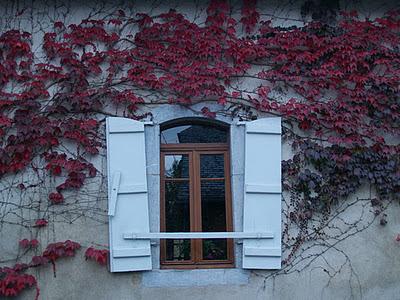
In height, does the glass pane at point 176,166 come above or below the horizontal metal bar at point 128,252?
above

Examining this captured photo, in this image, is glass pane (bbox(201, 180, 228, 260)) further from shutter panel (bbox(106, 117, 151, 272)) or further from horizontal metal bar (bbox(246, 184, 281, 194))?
shutter panel (bbox(106, 117, 151, 272))

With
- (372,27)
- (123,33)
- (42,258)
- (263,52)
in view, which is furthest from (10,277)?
(372,27)

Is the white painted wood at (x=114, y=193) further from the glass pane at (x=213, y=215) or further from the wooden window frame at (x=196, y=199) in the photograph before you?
the glass pane at (x=213, y=215)

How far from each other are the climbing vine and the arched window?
0.28 m

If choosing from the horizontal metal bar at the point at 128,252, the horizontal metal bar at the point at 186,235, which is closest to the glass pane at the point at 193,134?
the horizontal metal bar at the point at 186,235

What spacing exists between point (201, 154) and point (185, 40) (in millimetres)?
1069

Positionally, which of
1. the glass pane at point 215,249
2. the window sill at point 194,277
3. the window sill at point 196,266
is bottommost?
the window sill at point 194,277

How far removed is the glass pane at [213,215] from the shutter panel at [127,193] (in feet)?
1.84

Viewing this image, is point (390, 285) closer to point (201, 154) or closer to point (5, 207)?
point (201, 154)

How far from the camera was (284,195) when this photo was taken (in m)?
5.62

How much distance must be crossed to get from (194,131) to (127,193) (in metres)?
0.92

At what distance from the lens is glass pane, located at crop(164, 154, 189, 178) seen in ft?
18.9

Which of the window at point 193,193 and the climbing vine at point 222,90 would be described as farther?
the climbing vine at point 222,90

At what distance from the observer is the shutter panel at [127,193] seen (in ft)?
17.5
